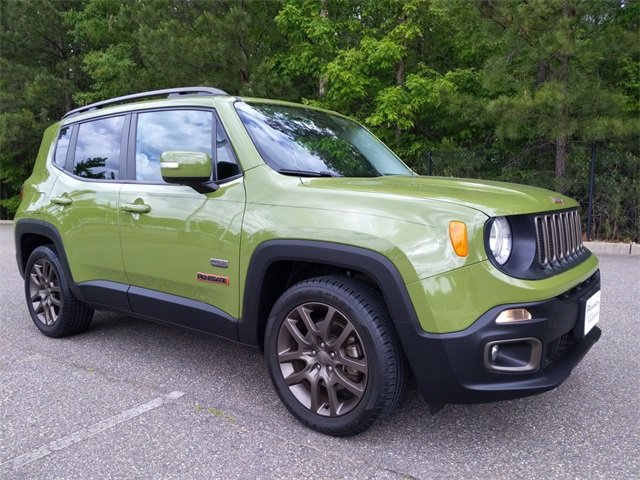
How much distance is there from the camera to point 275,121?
331 cm

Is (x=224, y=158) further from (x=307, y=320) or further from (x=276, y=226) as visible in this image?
(x=307, y=320)

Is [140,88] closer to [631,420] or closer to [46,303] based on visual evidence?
[46,303]

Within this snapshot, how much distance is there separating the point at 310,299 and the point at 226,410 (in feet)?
2.94

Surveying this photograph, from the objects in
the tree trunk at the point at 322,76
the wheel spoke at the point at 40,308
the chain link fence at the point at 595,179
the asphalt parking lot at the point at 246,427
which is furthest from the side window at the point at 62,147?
the tree trunk at the point at 322,76

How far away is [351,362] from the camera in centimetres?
252

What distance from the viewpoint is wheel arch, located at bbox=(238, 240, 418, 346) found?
7.72 feet

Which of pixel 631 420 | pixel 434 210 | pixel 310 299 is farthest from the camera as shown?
pixel 631 420

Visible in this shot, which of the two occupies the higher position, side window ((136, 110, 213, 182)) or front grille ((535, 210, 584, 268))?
side window ((136, 110, 213, 182))

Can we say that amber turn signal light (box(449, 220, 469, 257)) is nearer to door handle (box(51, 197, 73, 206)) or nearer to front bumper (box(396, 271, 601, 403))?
front bumper (box(396, 271, 601, 403))

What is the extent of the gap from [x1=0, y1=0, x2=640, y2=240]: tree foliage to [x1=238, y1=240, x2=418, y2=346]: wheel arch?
23.4 ft

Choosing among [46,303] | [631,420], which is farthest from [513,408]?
[46,303]

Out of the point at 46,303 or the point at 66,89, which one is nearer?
the point at 46,303

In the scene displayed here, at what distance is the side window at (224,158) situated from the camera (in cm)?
303

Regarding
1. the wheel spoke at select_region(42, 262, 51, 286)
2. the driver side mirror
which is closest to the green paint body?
the driver side mirror
